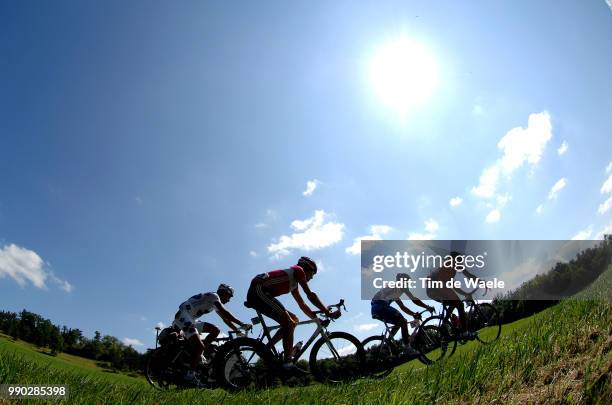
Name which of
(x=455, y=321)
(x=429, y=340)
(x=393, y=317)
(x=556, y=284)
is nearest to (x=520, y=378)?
(x=393, y=317)

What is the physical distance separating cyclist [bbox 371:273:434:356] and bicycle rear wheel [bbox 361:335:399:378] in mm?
603

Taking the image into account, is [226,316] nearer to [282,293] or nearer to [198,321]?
[198,321]

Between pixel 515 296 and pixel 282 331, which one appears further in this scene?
pixel 515 296

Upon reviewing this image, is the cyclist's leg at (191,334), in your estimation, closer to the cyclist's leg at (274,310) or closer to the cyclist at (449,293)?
the cyclist's leg at (274,310)

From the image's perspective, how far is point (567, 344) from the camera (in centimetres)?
412

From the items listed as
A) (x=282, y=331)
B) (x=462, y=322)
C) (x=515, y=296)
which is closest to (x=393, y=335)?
(x=462, y=322)

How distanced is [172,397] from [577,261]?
159 feet

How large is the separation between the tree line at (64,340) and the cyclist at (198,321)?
8754cm

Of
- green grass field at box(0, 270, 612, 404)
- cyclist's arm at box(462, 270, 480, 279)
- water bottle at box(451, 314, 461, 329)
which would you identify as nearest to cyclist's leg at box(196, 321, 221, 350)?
green grass field at box(0, 270, 612, 404)

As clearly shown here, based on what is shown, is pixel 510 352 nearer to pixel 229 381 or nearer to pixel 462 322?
pixel 229 381

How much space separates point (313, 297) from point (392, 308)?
3.51m

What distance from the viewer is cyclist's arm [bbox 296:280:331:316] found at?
7.36 metres

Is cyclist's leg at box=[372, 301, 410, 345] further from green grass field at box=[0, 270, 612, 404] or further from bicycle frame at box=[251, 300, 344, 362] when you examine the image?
green grass field at box=[0, 270, 612, 404]

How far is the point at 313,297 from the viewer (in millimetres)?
7422
